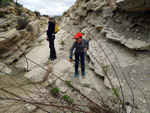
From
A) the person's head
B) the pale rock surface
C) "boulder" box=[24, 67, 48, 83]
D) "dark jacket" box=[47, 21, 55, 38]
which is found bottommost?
"boulder" box=[24, 67, 48, 83]

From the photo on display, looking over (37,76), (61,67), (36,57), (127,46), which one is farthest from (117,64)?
(36,57)

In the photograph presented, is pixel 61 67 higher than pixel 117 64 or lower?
lower

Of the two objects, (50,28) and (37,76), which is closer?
(37,76)

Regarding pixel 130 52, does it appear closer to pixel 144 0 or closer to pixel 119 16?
pixel 144 0

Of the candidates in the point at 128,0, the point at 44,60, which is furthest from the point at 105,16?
the point at 44,60

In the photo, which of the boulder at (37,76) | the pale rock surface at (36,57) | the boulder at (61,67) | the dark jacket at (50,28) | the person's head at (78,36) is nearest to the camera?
the person's head at (78,36)

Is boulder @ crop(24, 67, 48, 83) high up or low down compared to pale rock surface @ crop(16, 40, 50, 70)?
down

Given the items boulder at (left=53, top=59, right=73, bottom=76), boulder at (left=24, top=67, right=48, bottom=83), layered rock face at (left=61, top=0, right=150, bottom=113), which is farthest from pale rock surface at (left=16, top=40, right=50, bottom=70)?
layered rock face at (left=61, top=0, right=150, bottom=113)

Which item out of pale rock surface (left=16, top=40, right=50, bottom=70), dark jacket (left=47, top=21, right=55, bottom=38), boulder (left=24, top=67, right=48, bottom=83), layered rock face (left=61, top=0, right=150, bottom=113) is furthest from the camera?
pale rock surface (left=16, top=40, right=50, bottom=70)

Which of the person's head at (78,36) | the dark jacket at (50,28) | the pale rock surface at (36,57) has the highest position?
the dark jacket at (50,28)

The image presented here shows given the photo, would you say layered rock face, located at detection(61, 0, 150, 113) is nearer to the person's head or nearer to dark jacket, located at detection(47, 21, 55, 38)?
the person's head

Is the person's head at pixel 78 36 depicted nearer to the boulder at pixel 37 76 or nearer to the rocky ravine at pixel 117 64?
the rocky ravine at pixel 117 64

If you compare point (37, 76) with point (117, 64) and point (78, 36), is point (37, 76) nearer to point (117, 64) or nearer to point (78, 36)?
point (78, 36)

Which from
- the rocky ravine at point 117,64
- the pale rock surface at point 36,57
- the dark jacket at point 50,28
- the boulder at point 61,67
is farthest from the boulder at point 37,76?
the dark jacket at point 50,28
